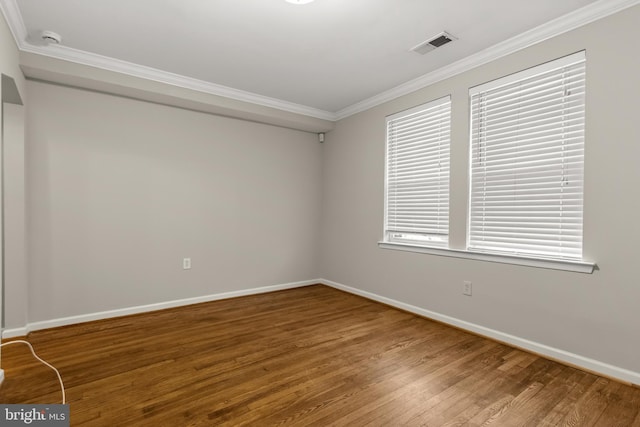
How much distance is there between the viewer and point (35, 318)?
302 centimetres

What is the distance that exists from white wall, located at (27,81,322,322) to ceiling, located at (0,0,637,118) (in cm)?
58

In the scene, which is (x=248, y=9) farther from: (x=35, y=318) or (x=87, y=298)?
(x=35, y=318)

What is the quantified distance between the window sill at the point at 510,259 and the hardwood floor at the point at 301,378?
2.34 feet

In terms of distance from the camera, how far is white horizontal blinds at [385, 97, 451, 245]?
337cm

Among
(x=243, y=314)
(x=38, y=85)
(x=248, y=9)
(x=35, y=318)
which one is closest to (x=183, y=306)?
(x=243, y=314)

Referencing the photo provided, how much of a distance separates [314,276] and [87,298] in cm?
288

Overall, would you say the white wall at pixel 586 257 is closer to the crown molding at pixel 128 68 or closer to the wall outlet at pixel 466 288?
the wall outlet at pixel 466 288

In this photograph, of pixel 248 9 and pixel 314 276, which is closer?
pixel 248 9

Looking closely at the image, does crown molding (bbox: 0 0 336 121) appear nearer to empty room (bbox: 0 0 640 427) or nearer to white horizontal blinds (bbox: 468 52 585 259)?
empty room (bbox: 0 0 640 427)

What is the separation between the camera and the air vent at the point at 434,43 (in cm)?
263

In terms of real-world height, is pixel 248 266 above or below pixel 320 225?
below

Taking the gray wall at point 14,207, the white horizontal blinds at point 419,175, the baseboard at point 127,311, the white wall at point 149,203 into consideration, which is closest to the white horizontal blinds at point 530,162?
the white horizontal blinds at point 419,175

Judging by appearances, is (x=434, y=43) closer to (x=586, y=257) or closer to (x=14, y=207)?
(x=586, y=257)

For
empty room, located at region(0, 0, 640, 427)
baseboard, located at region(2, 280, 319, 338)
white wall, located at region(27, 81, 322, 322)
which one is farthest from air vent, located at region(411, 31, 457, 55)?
baseboard, located at region(2, 280, 319, 338)
